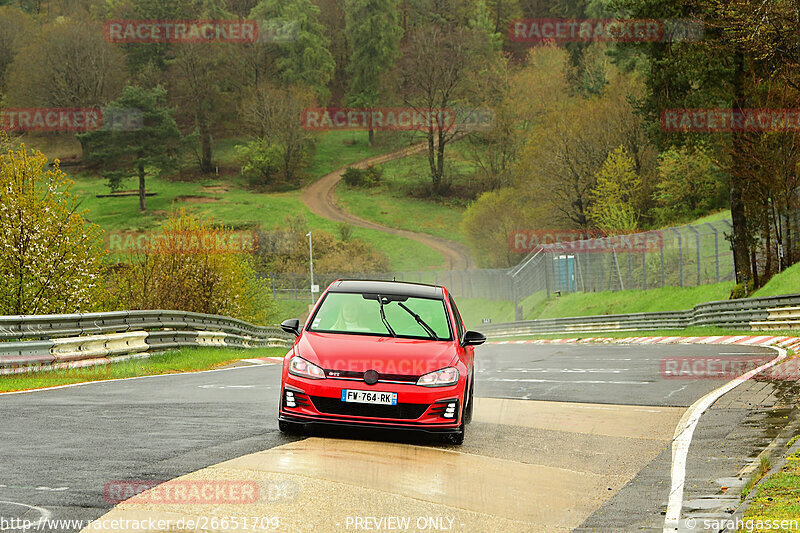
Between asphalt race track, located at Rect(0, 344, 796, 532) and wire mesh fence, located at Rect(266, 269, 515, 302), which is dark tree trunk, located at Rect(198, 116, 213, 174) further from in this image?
asphalt race track, located at Rect(0, 344, 796, 532)

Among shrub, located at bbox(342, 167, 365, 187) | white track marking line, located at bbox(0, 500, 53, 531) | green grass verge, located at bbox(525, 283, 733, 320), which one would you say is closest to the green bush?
shrub, located at bbox(342, 167, 365, 187)

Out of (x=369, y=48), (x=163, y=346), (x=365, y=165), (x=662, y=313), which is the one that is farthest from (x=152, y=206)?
(x=163, y=346)

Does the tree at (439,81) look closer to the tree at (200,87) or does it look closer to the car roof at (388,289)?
the tree at (200,87)

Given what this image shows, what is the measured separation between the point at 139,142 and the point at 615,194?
6232cm

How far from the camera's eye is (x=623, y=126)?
236 feet

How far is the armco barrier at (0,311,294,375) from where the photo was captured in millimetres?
16828

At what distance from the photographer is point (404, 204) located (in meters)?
114

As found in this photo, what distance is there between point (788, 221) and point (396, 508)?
30312 mm

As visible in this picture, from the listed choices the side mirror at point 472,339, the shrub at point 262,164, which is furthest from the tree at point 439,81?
the side mirror at point 472,339

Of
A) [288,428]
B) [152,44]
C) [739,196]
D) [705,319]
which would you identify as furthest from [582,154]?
[152,44]

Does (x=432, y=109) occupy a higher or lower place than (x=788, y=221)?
higher

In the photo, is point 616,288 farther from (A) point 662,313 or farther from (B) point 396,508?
(B) point 396,508

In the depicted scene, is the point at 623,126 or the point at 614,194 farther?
the point at 623,126

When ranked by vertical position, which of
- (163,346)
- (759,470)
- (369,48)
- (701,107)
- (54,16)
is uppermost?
(54,16)
